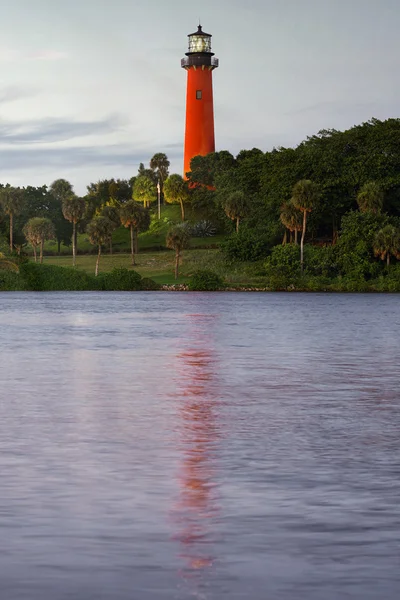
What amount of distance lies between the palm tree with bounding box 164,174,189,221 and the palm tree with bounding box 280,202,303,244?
40310 millimetres

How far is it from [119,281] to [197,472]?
11926 cm

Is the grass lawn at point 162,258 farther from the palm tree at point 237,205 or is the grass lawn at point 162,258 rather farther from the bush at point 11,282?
the bush at point 11,282

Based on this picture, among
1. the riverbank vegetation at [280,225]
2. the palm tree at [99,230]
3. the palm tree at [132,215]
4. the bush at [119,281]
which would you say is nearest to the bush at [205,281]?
the riverbank vegetation at [280,225]

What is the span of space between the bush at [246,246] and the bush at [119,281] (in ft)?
39.4

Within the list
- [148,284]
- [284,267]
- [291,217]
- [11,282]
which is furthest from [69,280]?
[291,217]

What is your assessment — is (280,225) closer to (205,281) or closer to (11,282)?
(205,281)

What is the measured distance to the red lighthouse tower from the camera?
150250mm

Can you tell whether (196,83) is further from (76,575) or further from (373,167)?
(76,575)

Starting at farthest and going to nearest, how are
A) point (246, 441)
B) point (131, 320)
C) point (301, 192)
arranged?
point (301, 192) < point (131, 320) < point (246, 441)

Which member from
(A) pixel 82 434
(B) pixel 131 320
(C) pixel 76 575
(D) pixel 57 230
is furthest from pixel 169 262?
(C) pixel 76 575

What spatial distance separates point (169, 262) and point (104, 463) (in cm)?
13174

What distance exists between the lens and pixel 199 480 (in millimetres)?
13234

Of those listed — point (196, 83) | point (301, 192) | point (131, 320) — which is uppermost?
point (196, 83)

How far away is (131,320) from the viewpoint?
67000 millimetres
